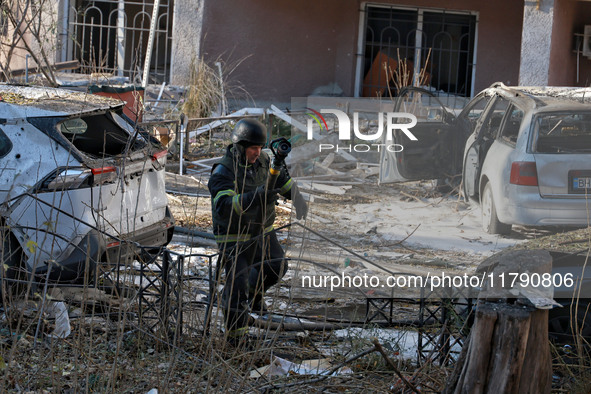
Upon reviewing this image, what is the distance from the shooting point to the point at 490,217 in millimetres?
5238

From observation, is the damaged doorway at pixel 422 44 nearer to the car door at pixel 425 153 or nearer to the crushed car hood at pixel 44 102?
the crushed car hood at pixel 44 102

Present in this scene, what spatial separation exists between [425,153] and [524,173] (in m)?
0.68

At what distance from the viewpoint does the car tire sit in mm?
5199

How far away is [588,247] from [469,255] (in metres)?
0.74

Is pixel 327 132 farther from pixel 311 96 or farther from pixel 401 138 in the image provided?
pixel 311 96

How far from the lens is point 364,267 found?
5.43 m

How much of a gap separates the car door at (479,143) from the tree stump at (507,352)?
44.7 inches

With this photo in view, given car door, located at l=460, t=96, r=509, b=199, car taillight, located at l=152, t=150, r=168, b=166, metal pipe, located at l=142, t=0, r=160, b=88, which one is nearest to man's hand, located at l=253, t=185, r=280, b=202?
car door, located at l=460, t=96, r=509, b=199

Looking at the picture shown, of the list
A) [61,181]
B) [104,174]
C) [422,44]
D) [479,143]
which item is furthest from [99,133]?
[422,44]

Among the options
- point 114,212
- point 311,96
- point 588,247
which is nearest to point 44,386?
point 114,212

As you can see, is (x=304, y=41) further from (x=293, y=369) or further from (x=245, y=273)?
(x=293, y=369)

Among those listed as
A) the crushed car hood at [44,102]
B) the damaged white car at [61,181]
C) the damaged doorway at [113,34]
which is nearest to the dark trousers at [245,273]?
the damaged white car at [61,181]

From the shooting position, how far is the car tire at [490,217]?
17.1 feet

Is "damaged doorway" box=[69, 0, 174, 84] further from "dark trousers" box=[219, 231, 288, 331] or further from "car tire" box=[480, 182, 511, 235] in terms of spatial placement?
"car tire" box=[480, 182, 511, 235]
